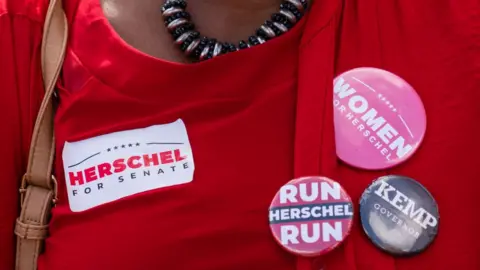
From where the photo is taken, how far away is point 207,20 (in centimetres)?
98

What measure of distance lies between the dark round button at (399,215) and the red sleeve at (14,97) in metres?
0.40

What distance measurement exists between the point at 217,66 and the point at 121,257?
237 millimetres

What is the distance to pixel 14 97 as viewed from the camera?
3.12ft

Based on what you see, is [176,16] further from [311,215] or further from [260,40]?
[311,215]

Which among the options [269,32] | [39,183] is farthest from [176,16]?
[39,183]

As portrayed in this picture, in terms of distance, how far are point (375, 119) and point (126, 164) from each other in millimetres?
282

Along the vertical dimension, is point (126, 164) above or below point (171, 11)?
below

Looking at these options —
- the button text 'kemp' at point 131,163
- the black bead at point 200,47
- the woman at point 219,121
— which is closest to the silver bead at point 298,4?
the woman at point 219,121

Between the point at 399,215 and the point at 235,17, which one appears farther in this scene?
the point at 235,17

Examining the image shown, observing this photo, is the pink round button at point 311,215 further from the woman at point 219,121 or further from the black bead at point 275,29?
the black bead at point 275,29

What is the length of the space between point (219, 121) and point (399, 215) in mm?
222

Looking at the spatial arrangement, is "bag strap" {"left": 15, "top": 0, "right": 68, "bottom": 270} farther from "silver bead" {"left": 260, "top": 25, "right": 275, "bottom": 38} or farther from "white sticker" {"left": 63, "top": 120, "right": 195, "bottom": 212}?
"silver bead" {"left": 260, "top": 25, "right": 275, "bottom": 38}

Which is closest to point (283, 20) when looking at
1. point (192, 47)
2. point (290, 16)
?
point (290, 16)

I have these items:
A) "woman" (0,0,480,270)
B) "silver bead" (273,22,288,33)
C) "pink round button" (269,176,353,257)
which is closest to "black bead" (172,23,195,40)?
"woman" (0,0,480,270)
